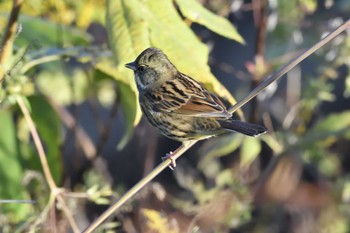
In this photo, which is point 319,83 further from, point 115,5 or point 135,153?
point 135,153

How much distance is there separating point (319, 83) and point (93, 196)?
1885 mm

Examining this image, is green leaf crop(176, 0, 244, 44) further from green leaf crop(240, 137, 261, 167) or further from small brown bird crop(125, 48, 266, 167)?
green leaf crop(240, 137, 261, 167)

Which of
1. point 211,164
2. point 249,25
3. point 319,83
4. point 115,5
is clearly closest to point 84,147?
point 211,164

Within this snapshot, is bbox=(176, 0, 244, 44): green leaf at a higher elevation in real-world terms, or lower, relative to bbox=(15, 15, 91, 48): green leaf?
lower

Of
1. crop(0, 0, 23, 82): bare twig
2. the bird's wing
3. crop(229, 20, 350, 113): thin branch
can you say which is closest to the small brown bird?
the bird's wing

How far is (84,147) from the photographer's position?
547 centimetres

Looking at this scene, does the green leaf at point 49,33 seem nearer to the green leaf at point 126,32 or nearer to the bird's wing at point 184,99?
the bird's wing at point 184,99

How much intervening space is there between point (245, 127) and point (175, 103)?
596mm

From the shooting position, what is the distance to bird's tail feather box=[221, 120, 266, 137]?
311cm

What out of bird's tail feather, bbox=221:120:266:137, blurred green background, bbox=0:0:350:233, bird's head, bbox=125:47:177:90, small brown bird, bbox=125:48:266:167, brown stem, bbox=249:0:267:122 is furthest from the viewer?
brown stem, bbox=249:0:267:122

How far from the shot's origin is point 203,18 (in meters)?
3.27

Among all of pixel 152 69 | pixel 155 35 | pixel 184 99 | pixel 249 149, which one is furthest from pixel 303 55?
pixel 249 149

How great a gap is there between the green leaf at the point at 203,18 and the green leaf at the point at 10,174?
1.31 m

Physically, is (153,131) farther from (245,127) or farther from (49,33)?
(245,127)
